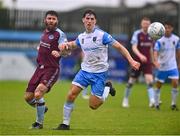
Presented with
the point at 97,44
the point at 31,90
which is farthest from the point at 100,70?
the point at 31,90

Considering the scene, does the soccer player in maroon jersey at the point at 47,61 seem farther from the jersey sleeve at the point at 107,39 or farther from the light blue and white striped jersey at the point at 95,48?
the jersey sleeve at the point at 107,39

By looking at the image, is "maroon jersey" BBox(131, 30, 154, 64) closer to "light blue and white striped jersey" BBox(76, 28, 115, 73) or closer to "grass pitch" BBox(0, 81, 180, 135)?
"grass pitch" BBox(0, 81, 180, 135)

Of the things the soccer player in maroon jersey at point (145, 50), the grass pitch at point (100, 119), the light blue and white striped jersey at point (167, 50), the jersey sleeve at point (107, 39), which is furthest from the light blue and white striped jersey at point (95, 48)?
the soccer player in maroon jersey at point (145, 50)

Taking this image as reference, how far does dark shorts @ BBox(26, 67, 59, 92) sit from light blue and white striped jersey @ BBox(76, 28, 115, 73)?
0.70m

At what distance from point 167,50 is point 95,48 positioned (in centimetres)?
624

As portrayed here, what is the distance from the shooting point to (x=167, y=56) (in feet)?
68.1

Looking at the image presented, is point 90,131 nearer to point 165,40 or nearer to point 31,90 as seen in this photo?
point 31,90

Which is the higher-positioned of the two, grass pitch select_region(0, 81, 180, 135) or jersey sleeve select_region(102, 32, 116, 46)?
jersey sleeve select_region(102, 32, 116, 46)

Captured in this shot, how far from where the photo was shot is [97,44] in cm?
1489

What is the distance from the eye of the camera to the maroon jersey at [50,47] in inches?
602

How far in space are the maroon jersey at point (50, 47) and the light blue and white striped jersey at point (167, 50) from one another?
5886 millimetres

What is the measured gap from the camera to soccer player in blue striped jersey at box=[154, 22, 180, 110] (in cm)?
2053

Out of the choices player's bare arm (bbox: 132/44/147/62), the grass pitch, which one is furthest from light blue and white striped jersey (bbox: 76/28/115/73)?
player's bare arm (bbox: 132/44/147/62)

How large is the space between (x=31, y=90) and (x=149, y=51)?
7.53 meters
